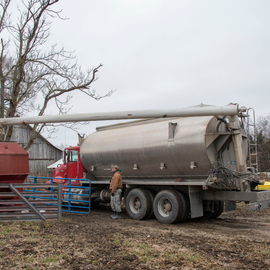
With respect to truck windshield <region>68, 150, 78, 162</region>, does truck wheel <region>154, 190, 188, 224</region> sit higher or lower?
lower

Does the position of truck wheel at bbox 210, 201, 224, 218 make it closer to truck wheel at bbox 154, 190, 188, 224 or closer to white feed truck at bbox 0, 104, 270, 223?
white feed truck at bbox 0, 104, 270, 223

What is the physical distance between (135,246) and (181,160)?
146 inches

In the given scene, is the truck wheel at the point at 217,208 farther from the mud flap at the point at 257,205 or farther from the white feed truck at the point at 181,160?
the mud flap at the point at 257,205

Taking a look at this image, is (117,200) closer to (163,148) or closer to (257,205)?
(163,148)

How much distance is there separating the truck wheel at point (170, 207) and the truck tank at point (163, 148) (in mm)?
649

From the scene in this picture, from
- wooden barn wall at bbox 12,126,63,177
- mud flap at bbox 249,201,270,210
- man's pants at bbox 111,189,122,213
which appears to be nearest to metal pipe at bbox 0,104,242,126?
mud flap at bbox 249,201,270,210

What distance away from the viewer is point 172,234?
26.5 ft

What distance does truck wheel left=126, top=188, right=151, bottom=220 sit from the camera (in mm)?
10695

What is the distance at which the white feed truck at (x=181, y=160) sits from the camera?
8.96 metres

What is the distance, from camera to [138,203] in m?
11.1

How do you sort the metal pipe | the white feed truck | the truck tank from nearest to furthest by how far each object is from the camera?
the metal pipe
the white feed truck
the truck tank

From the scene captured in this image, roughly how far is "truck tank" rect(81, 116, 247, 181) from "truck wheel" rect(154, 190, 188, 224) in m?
0.65

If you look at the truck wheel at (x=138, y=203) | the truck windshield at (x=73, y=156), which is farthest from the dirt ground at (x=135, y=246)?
the truck windshield at (x=73, y=156)

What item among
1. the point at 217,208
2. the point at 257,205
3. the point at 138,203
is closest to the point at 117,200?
the point at 138,203
